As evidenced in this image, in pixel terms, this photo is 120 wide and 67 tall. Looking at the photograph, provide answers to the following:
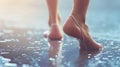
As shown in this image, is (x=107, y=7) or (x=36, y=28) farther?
(x=107, y=7)

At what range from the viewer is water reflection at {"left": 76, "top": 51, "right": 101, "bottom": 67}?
1.40m

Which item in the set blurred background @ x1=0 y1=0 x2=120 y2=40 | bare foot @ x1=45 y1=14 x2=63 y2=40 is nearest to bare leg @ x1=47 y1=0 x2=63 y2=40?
bare foot @ x1=45 y1=14 x2=63 y2=40

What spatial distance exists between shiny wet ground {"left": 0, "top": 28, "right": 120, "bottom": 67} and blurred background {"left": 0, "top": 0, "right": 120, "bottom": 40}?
0.37m

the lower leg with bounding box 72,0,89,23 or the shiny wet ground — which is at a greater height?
the lower leg with bounding box 72,0,89,23

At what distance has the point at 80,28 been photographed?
1650mm

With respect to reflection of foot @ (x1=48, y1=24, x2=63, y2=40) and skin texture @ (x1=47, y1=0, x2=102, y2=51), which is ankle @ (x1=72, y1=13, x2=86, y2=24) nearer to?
skin texture @ (x1=47, y1=0, x2=102, y2=51)

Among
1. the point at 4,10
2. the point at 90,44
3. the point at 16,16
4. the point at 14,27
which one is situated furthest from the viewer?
the point at 4,10

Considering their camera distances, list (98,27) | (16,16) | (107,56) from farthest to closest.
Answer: (16,16) → (98,27) → (107,56)

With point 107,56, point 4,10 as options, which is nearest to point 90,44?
point 107,56

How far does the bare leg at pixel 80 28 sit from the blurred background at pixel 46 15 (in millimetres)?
454

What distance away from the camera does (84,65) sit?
4.47ft

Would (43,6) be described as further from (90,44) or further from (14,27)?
(90,44)

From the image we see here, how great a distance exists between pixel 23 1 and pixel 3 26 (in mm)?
1484

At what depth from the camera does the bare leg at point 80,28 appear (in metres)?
1.64
